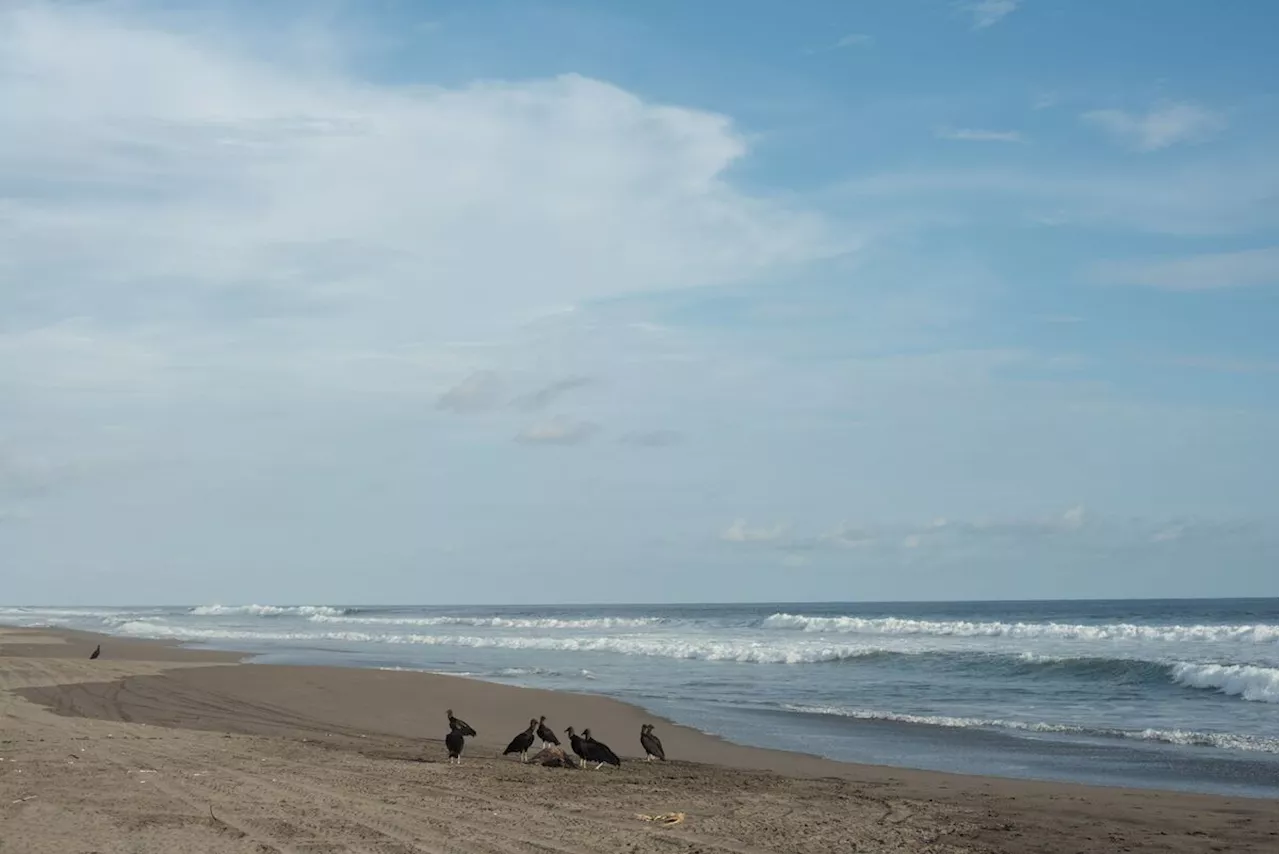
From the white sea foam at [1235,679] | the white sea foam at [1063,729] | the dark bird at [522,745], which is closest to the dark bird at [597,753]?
the dark bird at [522,745]

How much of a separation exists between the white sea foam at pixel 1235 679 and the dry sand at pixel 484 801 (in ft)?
36.1

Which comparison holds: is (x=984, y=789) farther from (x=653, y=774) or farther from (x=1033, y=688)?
(x=1033, y=688)

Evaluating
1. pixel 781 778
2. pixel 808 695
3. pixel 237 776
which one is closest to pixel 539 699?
pixel 808 695

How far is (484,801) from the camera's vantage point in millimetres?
10086

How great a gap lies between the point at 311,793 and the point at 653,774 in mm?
4116

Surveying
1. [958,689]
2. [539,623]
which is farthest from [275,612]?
[958,689]

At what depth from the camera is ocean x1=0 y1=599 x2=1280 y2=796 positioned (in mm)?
14547

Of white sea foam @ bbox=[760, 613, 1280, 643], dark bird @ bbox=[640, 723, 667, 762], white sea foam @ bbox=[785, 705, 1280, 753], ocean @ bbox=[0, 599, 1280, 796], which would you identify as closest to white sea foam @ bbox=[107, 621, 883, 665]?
ocean @ bbox=[0, 599, 1280, 796]

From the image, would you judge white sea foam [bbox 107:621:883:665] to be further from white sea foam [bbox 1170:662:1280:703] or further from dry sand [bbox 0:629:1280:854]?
dry sand [bbox 0:629:1280:854]

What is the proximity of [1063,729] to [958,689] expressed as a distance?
6888 millimetres

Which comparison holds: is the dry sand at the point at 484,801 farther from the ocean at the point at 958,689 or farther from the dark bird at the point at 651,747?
the ocean at the point at 958,689

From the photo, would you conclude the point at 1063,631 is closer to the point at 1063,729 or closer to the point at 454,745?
the point at 1063,729

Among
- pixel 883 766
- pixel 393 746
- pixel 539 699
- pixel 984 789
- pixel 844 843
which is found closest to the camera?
pixel 844 843

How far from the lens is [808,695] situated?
22531 mm
